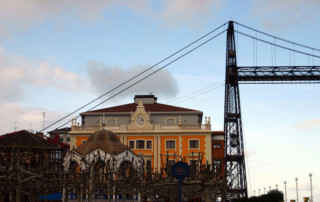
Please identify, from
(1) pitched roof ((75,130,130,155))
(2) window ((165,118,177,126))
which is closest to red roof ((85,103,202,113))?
(2) window ((165,118,177,126))

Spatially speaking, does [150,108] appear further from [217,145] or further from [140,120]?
[217,145]

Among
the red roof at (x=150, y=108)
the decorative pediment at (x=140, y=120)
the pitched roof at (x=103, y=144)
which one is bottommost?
the pitched roof at (x=103, y=144)

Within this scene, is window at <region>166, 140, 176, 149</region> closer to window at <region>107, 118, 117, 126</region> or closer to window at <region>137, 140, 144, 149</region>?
window at <region>137, 140, 144, 149</region>

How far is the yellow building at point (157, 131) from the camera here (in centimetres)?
7238

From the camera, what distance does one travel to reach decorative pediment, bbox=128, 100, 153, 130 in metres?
74.2

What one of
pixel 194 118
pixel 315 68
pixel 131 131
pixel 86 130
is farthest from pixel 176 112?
pixel 315 68

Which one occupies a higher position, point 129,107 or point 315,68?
point 315,68

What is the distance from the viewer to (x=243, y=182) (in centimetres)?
7031

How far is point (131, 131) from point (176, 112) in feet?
26.4

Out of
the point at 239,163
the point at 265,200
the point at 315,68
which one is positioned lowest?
the point at 265,200

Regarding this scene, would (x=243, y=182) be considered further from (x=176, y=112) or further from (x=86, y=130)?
(x=86, y=130)

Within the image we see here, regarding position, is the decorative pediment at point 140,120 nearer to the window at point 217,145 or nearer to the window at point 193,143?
the window at point 193,143

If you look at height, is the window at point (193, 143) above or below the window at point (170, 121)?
below

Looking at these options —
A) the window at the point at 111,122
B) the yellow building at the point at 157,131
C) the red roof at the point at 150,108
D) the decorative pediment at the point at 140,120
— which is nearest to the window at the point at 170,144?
the yellow building at the point at 157,131
